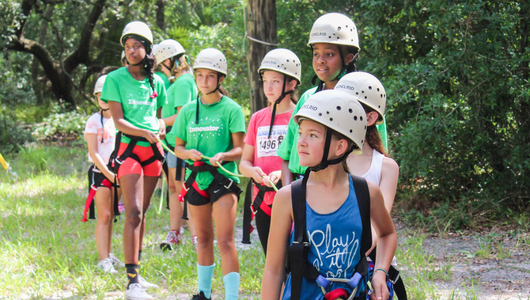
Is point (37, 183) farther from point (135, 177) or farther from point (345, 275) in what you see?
point (345, 275)

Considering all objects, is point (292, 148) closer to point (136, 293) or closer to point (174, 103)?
point (136, 293)

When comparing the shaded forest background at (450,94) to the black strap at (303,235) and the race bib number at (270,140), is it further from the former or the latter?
the black strap at (303,235)

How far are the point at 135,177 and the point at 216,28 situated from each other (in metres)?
6.64

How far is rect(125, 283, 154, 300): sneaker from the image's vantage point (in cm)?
452

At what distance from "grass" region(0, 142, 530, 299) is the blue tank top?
229cm

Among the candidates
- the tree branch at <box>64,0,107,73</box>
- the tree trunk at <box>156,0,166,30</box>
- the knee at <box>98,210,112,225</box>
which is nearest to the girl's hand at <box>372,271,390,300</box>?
the knee at <box>98,210,112,225</box>

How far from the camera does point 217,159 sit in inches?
163

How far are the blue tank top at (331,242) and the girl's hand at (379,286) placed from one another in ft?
0.32

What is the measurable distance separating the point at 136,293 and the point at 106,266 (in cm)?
93

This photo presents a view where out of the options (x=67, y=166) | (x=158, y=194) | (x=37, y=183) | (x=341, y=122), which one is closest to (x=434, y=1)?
(x=341, y=122)

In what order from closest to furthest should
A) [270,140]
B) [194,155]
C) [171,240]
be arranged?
[270,140] → [194,155] → [171,240]

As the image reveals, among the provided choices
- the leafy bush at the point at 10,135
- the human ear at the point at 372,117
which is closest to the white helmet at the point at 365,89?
the human ear at the point at 372,117

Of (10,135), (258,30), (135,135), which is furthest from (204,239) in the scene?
(10,135)

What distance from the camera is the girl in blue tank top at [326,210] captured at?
229 cm
